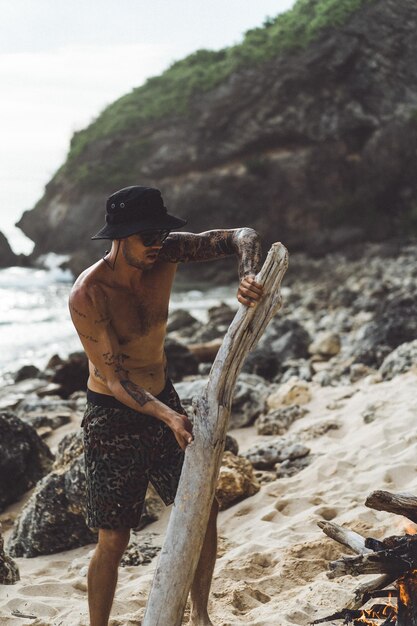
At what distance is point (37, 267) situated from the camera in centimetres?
3334

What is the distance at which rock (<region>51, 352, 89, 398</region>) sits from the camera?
9.32 m

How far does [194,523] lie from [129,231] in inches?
47.7

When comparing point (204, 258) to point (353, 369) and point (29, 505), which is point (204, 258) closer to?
point (29, 505)

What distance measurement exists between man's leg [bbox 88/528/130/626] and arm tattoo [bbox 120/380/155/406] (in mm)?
591

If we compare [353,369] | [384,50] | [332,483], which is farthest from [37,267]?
[332,483]

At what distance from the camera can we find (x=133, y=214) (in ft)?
9.60

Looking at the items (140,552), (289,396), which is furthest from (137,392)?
(289,396)

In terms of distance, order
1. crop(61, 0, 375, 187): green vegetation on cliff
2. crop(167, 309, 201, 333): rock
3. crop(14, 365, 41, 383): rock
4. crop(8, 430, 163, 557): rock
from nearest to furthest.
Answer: crop(8, 430, 163, 557): rock, crop(14, 365, 41, 383): rock, crop(167, 309, 201, 333): rock, crop(61, 0, 375, 187): green vegetation on cliff

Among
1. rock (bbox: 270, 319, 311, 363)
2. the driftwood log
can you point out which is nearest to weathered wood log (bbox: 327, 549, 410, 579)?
the driftwood log

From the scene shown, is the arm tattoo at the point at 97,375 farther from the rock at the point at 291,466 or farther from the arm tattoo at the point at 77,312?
the rock at the point at 291,466

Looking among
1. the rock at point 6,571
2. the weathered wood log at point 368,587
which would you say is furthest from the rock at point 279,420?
the weathered wood log at point 368,587

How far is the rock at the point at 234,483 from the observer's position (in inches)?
188

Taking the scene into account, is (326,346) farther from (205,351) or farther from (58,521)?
(58,521)

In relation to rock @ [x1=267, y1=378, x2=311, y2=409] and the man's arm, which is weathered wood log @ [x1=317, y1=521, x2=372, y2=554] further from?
rock @ [x1=267, y1=378, x2=311, y2=409]
